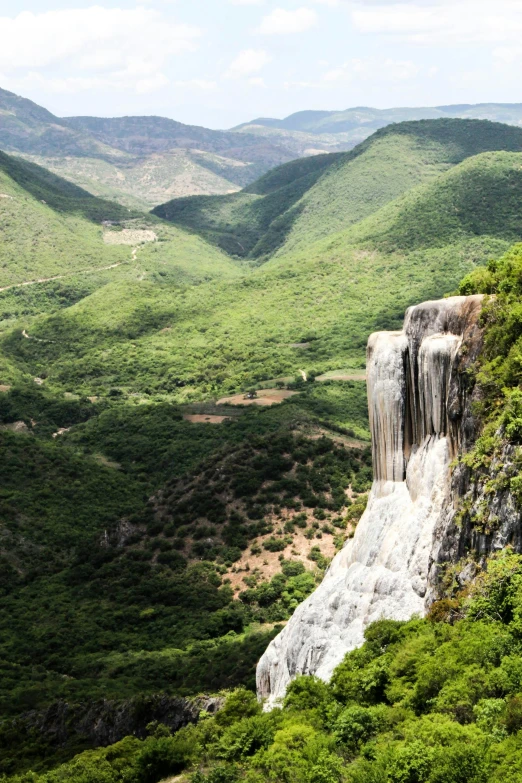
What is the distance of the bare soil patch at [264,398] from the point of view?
84.7m

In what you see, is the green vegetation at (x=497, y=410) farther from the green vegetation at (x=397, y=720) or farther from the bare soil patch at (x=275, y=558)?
the bare soil patch at (x=275, y=558)

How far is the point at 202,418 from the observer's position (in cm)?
8219

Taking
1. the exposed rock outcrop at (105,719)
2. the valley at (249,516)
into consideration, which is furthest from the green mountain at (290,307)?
the exposed rock outcrop at (105,719)

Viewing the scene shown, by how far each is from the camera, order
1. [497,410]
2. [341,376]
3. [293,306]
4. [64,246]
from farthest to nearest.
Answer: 1. [64,246]
2. [293,306]
3. [341,376]
4. [497,410]

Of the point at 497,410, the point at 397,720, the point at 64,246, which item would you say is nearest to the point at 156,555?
the point at 497,410

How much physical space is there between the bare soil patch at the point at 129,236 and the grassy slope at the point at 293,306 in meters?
39.7

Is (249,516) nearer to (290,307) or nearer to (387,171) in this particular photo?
(290,307)

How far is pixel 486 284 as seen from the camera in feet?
87.7

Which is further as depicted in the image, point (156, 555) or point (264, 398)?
point (264, 398)

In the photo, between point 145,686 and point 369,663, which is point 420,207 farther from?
point 369,663

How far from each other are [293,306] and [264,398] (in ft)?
128

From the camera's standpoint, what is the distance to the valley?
20859 millimetres

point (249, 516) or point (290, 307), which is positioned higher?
point (290, 307)

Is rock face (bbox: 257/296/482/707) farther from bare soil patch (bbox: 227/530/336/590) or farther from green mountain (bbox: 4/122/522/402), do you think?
green mountain (bbox: 4/122/522/402)
